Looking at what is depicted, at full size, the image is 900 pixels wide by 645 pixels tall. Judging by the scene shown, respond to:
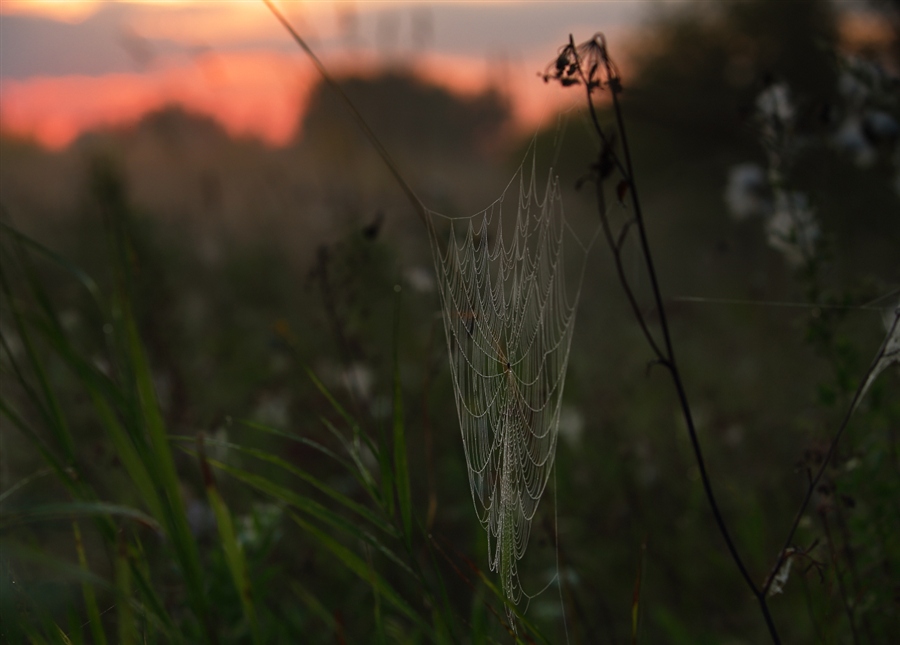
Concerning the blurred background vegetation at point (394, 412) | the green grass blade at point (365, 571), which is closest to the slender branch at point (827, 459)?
the blurred background vegetation at point (394, 412)

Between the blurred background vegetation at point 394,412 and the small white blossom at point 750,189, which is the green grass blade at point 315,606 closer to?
the blurred background vegetation at point 394,412

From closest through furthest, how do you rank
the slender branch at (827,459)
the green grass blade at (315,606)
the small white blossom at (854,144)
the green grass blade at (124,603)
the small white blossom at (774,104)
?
the green grass blade at (124,603) → the slender branch at (827,459) → the green grass blade at (315,606) → the small white blossom at (774,104) → the small white blossom at (854,144)

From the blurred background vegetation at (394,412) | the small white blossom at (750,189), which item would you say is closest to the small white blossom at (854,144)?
the blurred background vegetation at (394,412)

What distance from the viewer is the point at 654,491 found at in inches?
98.2

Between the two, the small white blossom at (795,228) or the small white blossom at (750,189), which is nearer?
the small white blossom at (795,228)

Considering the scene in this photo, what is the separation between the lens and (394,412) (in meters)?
0.97

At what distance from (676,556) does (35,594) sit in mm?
1665

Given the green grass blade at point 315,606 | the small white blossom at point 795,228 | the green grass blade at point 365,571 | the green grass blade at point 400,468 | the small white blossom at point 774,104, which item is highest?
the small white blossom at point 774,104

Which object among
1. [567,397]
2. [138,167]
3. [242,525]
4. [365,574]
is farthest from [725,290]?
[138,167]

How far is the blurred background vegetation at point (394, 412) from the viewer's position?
1020 mm

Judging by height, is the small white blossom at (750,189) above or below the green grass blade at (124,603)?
above

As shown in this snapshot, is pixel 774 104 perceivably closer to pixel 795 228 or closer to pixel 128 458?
pixel 795 228

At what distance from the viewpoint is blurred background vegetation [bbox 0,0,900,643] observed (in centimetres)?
102

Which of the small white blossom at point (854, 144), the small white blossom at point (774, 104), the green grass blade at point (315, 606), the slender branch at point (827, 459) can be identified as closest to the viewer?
the slender branch at point (827, 459)
